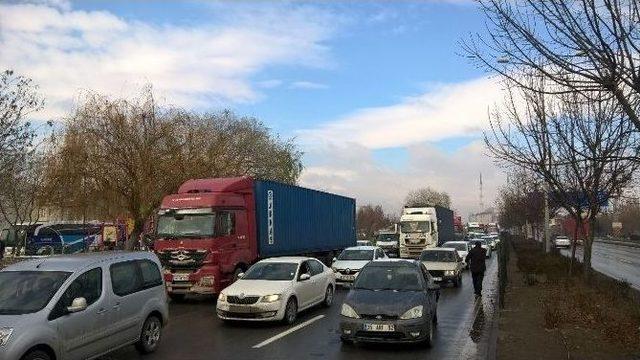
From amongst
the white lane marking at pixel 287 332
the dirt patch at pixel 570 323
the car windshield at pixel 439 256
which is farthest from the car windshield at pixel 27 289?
the car windshield at pixel 439 256

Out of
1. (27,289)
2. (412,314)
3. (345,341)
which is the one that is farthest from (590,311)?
(27,289)

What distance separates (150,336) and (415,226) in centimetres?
2650

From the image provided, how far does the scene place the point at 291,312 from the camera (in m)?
12.7

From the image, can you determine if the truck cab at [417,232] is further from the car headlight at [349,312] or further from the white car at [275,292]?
the car headlight at [349,312]

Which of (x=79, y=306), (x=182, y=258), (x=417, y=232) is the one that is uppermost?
(x=417, y=232)

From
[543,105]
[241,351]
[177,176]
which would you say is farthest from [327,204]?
[241,351]

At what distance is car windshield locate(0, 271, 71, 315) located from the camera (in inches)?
293

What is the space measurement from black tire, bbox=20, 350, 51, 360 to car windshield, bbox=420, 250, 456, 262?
53.7ft

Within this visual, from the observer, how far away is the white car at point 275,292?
12.1 meters

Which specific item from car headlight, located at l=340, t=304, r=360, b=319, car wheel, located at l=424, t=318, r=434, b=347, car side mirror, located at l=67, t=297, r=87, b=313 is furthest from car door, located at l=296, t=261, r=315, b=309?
car side mirror, located at l=67, t=297, r=87, b=313

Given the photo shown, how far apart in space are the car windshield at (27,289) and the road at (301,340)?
191 cm

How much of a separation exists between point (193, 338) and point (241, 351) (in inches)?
65.4

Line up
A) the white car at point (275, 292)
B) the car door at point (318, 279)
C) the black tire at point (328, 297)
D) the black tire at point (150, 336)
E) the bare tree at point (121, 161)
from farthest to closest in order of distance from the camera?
the bare tree at point (121, 161), the black tire at point (328, 297), the car door at point (318, 279), the white car at point (275, 292), the black tire at point (150, 336)

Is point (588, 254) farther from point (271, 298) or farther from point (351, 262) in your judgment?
point (271, 298)
